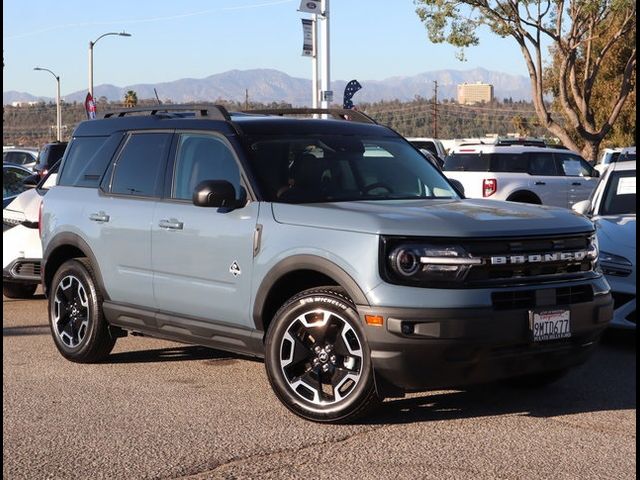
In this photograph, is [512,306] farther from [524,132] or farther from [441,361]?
[524,132]

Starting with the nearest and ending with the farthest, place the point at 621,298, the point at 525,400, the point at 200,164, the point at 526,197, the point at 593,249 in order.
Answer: the point at 593,249, the point at 525,400, the point at 200,164, the point at 621,298, the point at 526,197

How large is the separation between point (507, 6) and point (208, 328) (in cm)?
2645

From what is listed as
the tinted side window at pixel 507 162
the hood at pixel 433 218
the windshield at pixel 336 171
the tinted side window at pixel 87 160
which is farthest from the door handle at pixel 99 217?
the tinted side window at pixel 507 162

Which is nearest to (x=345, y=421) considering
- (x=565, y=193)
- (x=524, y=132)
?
(x=565, y=193)

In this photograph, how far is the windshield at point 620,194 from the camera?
389 inches

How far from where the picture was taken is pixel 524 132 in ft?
312

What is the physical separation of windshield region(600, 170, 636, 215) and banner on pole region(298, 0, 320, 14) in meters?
12.9

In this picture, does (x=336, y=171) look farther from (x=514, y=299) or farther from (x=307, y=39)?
(x=307, y=39)

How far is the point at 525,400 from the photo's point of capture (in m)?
6.89

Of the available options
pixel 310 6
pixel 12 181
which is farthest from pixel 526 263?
pixel 310 6

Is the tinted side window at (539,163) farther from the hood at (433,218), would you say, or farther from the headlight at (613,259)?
the hood at (433,218)

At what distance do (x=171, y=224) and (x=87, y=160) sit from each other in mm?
1581

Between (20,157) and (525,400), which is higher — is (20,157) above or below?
above

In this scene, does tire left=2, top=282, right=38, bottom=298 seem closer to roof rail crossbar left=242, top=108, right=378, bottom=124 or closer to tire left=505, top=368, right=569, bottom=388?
roof rail crossbar left=242, top=108, right=378, bottom=124
